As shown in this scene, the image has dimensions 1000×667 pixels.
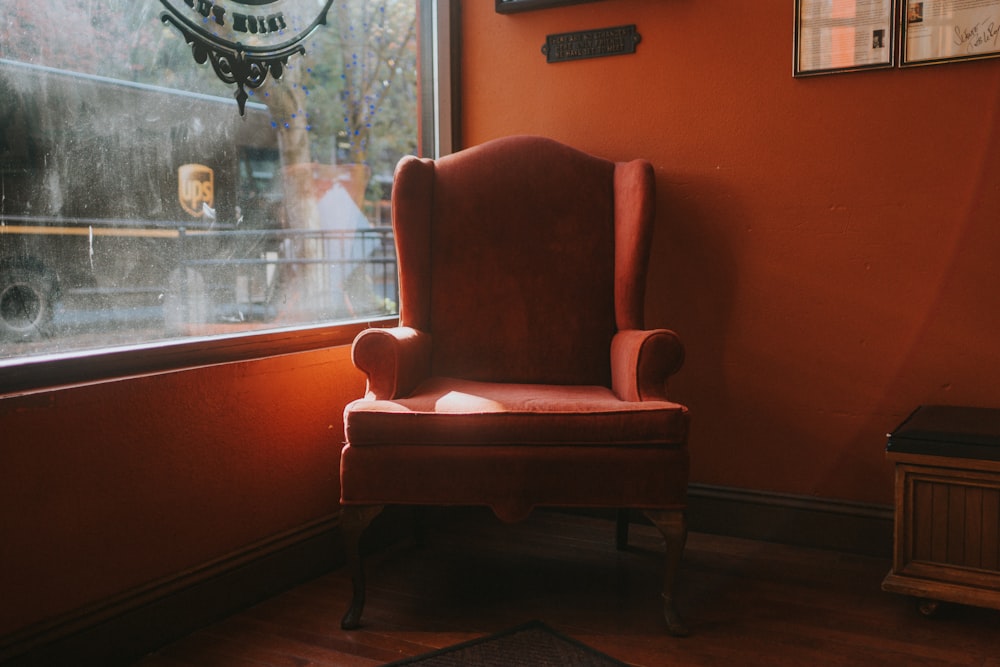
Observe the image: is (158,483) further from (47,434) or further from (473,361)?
(473,361)

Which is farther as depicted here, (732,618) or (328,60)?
(328,60)

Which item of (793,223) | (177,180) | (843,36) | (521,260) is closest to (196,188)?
(177,180)

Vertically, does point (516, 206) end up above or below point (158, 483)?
above

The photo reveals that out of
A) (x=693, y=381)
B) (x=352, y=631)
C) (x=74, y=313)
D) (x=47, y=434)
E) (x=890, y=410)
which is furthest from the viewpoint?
(x=693, y=381)

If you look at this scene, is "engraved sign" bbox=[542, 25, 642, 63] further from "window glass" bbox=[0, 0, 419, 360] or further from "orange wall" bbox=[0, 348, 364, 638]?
"orange wall" bbox=[0, 348, 364, 638]

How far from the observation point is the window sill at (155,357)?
1576mm

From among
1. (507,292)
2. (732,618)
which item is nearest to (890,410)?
(732,618)

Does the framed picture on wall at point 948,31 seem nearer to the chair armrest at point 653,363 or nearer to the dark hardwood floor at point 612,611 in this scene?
the chair armrest at point 653,363

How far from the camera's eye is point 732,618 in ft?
6.40

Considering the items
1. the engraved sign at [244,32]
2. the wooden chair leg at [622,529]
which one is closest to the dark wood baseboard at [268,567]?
the wooden chair leg at [622,529]

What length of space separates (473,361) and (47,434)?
1142 millimetres

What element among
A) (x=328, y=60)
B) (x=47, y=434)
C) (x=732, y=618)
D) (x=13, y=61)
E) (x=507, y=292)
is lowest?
(x=732, y=618)

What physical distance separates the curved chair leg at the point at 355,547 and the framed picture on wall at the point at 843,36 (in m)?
1.74

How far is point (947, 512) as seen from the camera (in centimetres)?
191
